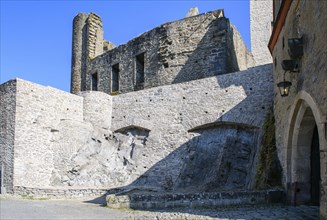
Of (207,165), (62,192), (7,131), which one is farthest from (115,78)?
(207,165)

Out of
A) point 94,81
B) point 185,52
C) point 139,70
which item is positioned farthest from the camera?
point 94,81

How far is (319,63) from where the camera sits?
225 inches

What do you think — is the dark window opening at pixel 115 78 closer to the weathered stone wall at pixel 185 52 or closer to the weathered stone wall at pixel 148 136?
the weathered stone wall at pixel 185 52

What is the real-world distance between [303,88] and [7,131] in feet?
37.3

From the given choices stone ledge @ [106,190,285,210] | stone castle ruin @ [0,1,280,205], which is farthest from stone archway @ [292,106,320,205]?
stone castle ruin @ [0,1,280,205]

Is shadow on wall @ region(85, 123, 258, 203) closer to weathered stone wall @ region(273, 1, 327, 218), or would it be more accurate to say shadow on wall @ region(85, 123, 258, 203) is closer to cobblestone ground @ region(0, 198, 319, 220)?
weathered stone wall @ region(273, 1, 327, 218)

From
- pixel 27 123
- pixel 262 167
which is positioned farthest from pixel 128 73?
pixel 262 167

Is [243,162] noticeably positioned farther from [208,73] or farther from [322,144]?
[322,144]

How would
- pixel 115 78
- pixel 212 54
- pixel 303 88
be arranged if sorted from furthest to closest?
1. pixel 115 78
2. pixel 212 54
3. pixel 303 88

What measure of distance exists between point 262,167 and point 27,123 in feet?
30.0

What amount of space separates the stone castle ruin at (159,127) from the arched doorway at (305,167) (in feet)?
10.0

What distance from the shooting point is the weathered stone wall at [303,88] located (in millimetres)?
5570

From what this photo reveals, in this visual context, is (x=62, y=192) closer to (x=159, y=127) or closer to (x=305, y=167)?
(x=159, y=127)

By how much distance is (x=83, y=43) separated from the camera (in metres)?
23.2
